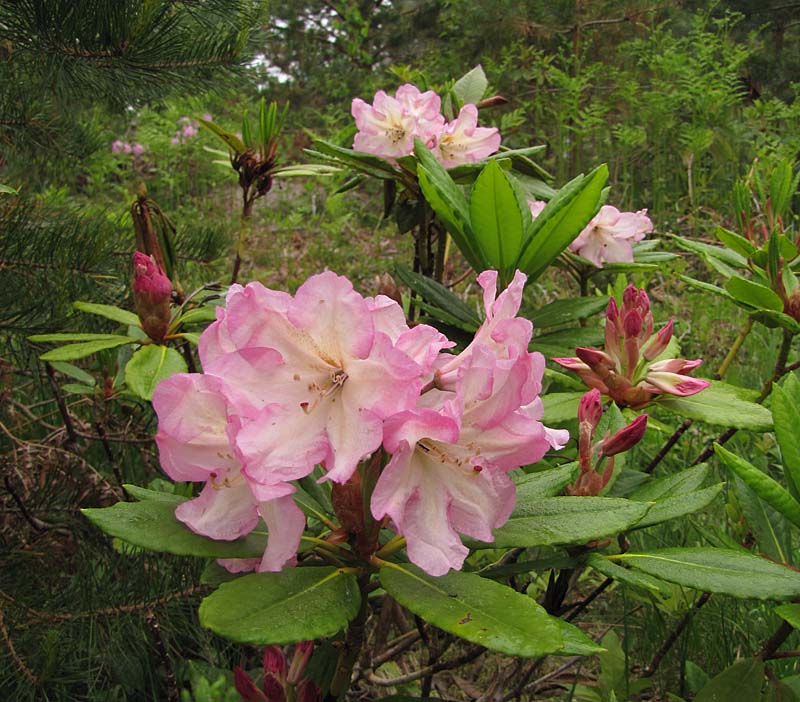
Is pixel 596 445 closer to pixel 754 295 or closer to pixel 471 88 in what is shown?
pixel 754 295

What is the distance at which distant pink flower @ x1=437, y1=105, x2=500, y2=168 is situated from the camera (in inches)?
55.7

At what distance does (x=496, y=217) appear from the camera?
1.02 metres

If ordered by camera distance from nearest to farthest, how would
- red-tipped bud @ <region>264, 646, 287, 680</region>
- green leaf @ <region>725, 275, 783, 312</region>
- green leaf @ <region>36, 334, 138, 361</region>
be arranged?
1. red-tipped bud @ <region>264, 646, 287, 680</region>
2. green leaf @ <region>725, 275, 783, 312</region>
3. green leaf @ <region>36, 334, 138, 361</region>

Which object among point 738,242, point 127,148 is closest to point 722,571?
point 738,242

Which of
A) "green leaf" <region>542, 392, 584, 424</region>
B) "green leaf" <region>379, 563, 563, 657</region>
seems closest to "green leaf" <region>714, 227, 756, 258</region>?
"green leaf" <region>542, 392, 584, 424</region>

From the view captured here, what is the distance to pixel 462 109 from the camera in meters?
1.41

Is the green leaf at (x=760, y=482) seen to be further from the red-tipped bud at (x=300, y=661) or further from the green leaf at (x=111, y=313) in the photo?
the green leaf at (x=111, y=313)

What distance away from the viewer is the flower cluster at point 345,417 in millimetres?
622

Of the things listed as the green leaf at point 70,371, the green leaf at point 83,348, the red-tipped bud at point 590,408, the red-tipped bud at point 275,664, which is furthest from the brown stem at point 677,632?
the green leaf at point 70,371

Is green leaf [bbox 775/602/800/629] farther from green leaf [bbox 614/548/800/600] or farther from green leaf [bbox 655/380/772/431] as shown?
green leaf [bbox 655/380/772/431]

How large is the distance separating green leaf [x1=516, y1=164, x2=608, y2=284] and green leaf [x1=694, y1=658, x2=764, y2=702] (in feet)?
2.05

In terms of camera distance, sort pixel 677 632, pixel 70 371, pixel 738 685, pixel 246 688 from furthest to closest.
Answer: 1. pixel 70 371
2. pixel 677 632
3. pixel 738 685
4. pixel 246 688

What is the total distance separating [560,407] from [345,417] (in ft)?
1.39

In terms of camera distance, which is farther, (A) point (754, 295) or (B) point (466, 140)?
(B) point (466, 140)
